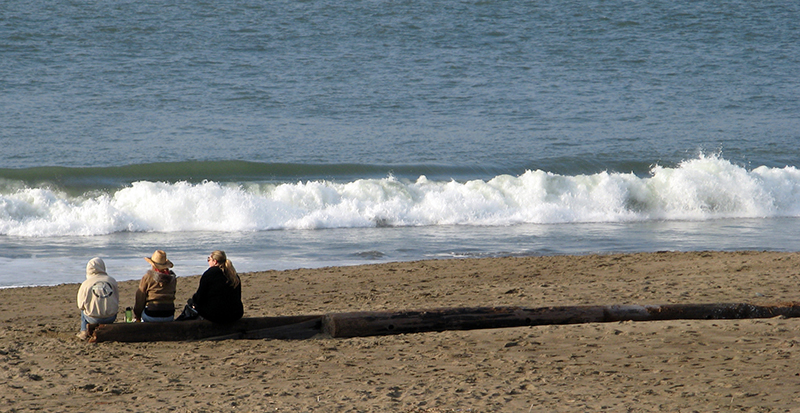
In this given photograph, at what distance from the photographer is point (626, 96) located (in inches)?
1122

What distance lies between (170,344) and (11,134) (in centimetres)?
1658

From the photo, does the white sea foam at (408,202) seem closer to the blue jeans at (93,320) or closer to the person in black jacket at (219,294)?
the blue jeans at (93,320)

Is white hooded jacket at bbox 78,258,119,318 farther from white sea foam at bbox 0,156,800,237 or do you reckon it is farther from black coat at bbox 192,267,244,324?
white sea foam at bbox 0,156,800,237

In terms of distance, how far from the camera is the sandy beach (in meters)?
5.50

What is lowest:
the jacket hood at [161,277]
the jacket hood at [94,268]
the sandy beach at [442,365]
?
the sandy beach at [442,365]

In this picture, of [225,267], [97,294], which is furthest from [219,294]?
[97,294]

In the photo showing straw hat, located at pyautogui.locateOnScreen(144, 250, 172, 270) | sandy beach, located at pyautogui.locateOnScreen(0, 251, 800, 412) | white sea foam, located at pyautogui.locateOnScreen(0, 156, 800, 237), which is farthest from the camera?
white sea foam, located at pyautogui.locateOnScreen(0, 156, 800, 237)

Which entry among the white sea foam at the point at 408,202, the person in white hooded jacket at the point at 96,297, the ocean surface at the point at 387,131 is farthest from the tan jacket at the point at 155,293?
the white sea foam at the point at 408,202

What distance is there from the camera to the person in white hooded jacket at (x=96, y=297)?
7145mm

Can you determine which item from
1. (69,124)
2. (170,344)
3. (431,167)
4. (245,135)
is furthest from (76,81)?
(170,344)

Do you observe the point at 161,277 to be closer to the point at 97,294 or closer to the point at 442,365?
the point at 97,294

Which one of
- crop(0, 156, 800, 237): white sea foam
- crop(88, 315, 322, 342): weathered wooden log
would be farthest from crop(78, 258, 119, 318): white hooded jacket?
crop(0, 156, 800, 237): white sea foam

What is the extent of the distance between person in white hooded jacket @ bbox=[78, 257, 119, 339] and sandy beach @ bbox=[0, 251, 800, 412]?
10.4 inches

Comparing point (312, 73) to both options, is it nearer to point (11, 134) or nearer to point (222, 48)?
point (222, 48)
